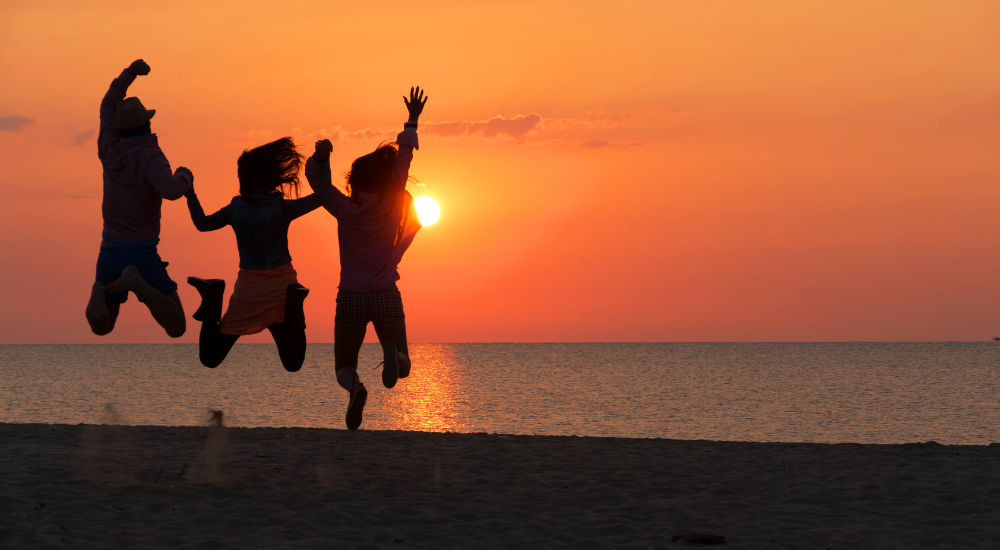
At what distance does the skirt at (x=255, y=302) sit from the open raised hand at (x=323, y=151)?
43.8 inches

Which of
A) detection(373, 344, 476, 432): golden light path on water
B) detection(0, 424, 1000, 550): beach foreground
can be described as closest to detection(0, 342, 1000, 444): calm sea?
detection(373, 344, 476, 432): golden light path on water

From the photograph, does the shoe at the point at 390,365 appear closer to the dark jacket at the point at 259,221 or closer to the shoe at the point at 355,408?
the shoe at the point at 355,408

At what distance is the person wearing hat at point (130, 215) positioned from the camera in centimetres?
700

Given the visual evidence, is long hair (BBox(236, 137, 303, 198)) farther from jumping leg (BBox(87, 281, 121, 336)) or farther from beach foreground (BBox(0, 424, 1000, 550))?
beach foreground (BBox(0, 424, 1000, 550))

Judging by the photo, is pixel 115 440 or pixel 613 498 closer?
pixel 613 498

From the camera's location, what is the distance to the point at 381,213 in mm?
7520

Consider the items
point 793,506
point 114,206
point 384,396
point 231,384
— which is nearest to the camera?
point 114,206

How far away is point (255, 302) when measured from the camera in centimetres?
724

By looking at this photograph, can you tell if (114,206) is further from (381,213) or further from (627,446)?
(627,446)

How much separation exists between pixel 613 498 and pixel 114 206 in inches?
243

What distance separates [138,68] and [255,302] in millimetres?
2459

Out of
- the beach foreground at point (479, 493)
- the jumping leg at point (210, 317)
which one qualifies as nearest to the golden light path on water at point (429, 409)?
the beach foreground at point (479, 493)

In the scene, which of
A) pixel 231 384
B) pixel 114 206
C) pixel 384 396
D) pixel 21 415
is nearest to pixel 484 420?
pixel 384 396

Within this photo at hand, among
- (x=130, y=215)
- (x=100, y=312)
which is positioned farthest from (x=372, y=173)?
(x=100, y=312)
